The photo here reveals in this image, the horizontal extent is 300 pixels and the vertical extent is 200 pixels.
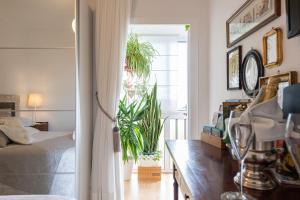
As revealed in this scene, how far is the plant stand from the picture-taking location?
129 inches

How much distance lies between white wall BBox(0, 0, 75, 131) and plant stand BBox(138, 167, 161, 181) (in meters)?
1.62

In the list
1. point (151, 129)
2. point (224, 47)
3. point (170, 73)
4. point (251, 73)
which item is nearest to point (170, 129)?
point (151, 129)

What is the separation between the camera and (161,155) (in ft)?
11.4

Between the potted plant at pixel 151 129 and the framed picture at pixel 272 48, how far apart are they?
1.96m

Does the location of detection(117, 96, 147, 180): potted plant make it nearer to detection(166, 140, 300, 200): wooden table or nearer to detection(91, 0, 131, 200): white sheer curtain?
detection(91, 0, 131, 200): white sheer curtain

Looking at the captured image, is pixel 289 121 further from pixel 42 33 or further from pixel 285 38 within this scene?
pixel 42 33

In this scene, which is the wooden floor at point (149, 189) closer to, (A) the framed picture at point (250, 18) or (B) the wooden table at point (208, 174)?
(B) the wooden table at point (208, 174)

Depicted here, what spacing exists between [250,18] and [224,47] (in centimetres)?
52

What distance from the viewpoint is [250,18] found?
1.47 m

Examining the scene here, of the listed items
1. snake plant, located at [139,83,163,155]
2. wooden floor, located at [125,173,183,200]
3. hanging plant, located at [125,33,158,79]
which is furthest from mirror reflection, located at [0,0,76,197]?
snake plant, located at [139,83,163,155]

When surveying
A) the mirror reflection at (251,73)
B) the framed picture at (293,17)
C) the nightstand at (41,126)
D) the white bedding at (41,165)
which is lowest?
the white bedding at (41,165)

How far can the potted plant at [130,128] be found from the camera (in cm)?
288

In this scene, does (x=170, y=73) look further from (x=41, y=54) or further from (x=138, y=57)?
(x=41, y=54)

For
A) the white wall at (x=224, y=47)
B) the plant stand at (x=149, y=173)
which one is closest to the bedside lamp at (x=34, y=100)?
the white wall at (x=224, y=47)
